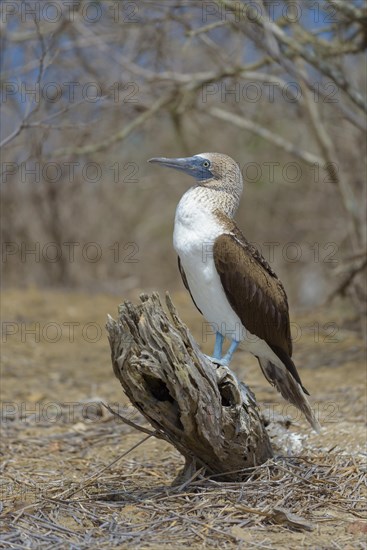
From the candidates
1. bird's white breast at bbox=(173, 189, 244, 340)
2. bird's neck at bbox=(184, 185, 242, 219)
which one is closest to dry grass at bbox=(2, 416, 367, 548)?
bird's white breast at bbox=(173, 189, 244, 340)

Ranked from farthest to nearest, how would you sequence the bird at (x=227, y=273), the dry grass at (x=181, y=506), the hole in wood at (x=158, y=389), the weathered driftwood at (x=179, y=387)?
1. the bird at (x=227, y=273)
2. the hole in wood at (x=158, y=389)
3. the weathered driftwood at (x=179, y=387)
4. the dry grass at (x=181, y=506)

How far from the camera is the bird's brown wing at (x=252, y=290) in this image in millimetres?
4742

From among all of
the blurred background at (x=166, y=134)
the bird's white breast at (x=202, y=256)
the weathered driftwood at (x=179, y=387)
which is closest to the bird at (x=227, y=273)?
the bird's white breast at (x=202, y=256)

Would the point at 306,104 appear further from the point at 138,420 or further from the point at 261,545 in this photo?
the point at 261,545

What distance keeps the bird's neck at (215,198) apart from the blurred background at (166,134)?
1710 millimetres

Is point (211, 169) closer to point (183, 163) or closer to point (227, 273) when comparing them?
point (183, 163)

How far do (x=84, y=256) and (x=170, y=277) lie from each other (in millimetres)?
2711

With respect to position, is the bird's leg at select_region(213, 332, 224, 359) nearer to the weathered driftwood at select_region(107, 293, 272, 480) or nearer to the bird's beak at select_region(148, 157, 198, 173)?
the weathered driftwood at select_region(107, 293, 272, 480)

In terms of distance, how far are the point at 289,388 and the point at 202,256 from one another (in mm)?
1118

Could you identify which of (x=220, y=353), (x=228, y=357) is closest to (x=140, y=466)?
(x=220, y=353)

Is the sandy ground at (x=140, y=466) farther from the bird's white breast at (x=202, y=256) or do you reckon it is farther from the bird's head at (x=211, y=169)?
the bird's head at (x=211, y=169)

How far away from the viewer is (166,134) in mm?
16062

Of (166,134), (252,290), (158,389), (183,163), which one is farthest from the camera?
(166,134)

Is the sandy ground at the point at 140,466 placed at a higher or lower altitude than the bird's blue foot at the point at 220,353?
lower
